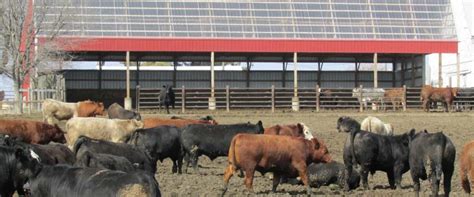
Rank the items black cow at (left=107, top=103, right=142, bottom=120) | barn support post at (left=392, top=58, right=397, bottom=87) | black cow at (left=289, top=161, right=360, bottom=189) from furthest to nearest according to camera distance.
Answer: barn support post at (left=392, top=58, right=397, bottom=87) < black cow at (left=107, top=103, right=142, bottom=120) < black cow at (left=289, top=161, right=360, bottom=189)

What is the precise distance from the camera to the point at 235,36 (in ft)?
148

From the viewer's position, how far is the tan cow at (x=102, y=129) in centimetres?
1706

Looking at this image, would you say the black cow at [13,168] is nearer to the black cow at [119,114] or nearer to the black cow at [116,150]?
the black cow at [116,150]

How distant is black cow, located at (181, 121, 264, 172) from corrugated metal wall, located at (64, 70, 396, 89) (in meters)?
35.9

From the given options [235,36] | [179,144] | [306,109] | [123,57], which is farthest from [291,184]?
[123,57]

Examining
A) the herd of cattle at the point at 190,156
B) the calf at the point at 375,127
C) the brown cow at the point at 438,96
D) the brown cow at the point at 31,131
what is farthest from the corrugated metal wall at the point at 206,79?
the brown cow at the point at 31,131

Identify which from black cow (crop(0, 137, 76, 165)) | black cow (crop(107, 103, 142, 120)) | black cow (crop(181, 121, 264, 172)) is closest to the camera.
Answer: black cow (crop(0, 137, 76, 165))

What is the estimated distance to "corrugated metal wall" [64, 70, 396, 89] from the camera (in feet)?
170

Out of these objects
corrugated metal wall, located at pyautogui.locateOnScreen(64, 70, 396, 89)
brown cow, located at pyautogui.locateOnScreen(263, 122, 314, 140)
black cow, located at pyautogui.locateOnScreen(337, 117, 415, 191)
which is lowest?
black cow, located at pyautogui.locateOnScreen(337, 117, 415, 191)

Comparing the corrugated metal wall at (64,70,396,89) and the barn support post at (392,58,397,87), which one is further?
the barn support post at (392,58,397,87)

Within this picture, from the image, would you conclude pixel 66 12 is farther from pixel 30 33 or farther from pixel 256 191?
pixel 256 191

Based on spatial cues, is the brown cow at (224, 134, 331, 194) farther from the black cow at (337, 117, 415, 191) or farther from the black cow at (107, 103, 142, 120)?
the black cow at (107, 103, 142, 120)

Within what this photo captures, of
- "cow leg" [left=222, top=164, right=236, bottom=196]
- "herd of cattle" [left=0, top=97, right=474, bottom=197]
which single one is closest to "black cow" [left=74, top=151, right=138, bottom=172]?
"herd of cattle" [left=0, top=97, right=474, bottom=197]

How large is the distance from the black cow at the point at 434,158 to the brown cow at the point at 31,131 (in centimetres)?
792
